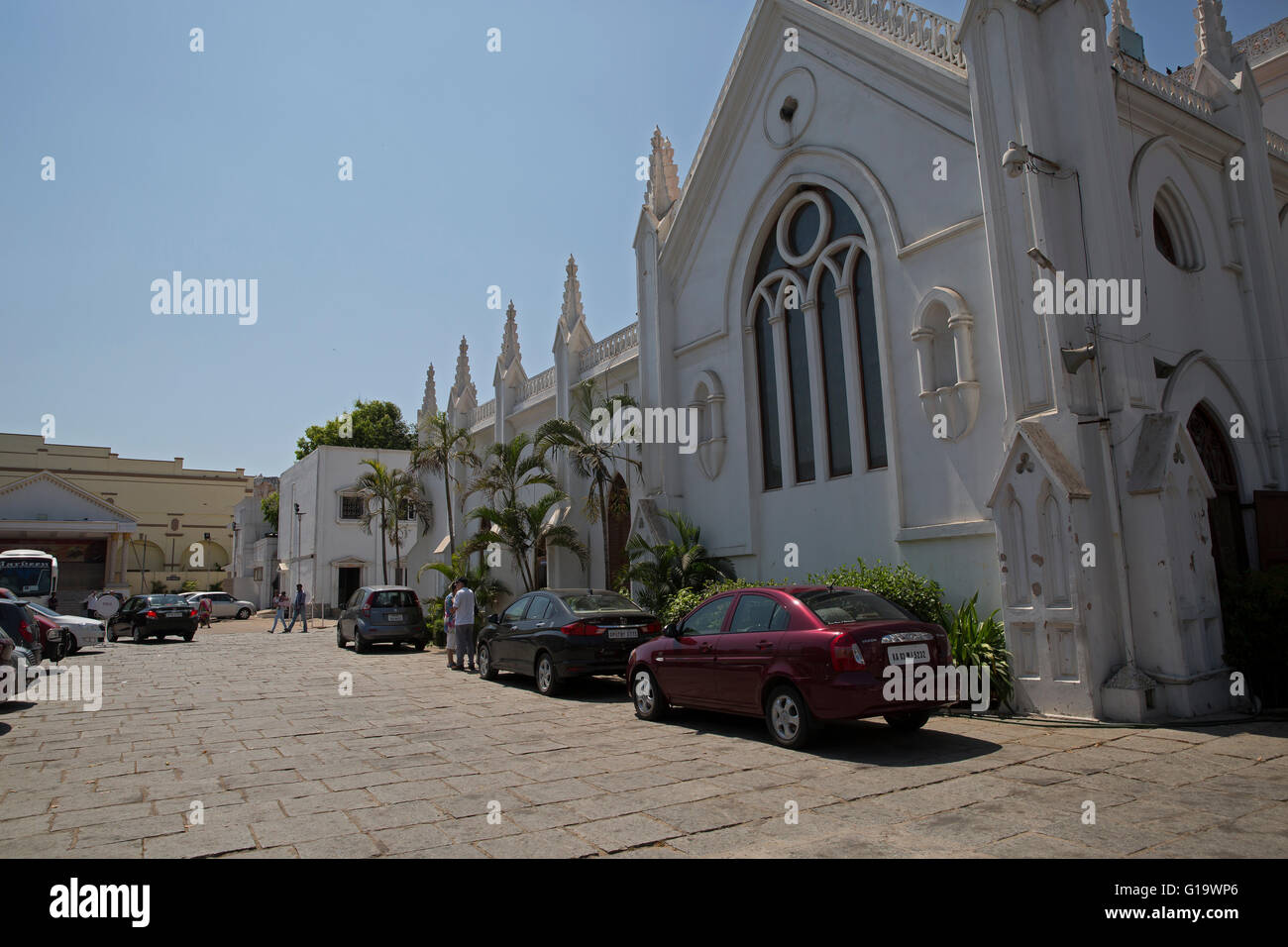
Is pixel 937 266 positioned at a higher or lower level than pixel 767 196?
lower

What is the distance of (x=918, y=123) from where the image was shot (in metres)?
12.5

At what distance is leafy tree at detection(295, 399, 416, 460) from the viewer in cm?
5750

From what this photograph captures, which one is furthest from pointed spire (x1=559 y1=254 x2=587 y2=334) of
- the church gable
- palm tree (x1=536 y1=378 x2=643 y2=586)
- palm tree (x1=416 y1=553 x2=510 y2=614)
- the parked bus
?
the church gable

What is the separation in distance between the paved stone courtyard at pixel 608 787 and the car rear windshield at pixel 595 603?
181cm

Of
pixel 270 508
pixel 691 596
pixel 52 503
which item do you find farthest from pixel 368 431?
pixel 691 596

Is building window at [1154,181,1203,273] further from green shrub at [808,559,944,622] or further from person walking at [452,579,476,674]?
person walking at [452,579,476,674]

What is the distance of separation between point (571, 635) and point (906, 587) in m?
4.77

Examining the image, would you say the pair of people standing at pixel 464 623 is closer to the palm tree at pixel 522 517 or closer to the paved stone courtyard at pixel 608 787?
the palm tree at pixel 522 517

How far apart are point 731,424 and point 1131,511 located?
319 inches

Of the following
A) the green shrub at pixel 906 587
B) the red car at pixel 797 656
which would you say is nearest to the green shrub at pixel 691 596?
the green shrub at pixel 906 587

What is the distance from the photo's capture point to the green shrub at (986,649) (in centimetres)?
977
